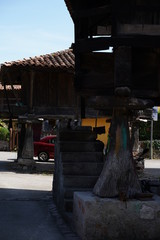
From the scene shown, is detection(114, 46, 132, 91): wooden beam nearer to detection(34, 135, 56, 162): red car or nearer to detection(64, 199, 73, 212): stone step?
detection(64, 199, 73, 212): stone step

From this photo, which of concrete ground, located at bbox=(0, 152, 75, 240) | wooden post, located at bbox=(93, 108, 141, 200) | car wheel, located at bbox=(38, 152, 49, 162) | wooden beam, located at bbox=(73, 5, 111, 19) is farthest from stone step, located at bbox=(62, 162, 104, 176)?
car wheel, located at bbox=(38, 152, 49, 162)

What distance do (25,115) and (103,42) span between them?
12.1 m

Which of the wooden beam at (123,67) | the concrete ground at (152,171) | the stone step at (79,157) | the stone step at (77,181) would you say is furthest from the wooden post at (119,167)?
the concrete ground at (152,171)

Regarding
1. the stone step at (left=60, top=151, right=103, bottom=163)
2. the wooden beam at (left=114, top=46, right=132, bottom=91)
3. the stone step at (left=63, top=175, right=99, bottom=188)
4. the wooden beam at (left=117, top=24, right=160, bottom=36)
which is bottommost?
the stone step at (left=63, top=175, right=99, bottom=188)

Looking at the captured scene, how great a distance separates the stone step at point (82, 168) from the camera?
7.71m

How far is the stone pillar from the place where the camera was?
1853 centimetres

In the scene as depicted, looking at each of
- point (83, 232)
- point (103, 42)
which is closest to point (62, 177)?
point (83, 232)

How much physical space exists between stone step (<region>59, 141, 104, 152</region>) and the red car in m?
14.1

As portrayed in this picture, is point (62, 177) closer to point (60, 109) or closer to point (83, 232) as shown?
point (83, 232)

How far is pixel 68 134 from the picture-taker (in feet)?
28.3

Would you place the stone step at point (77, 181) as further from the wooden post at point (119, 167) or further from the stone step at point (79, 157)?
the wooden post at point (119, 167)

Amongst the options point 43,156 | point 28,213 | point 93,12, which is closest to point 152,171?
point 43,156

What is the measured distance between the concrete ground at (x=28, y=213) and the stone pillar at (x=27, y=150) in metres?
4.93

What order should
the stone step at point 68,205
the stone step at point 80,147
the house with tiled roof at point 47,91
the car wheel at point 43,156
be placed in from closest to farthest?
the stone step at point 68,205 < the stone step at point 80,147 < the house with tiled roof at point 47,91 < the car wheel at point 43,156
